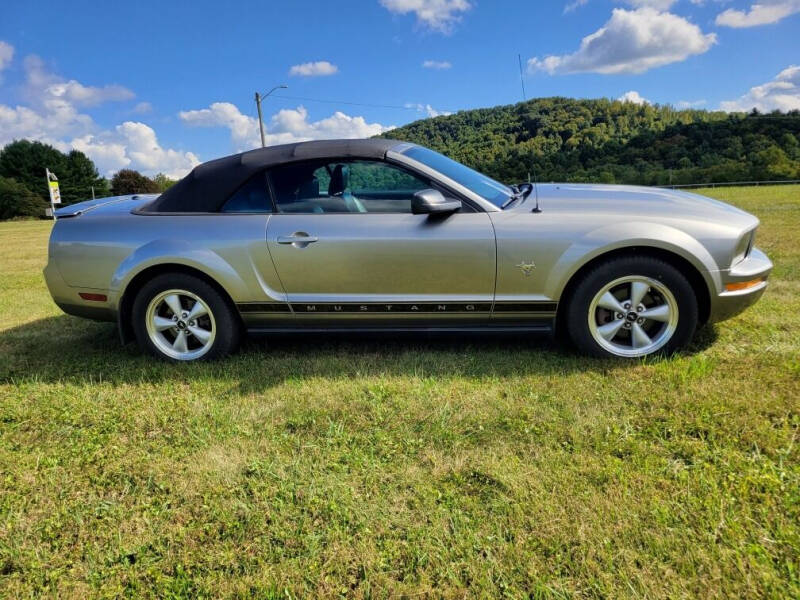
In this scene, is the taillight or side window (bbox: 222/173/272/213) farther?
the taillight

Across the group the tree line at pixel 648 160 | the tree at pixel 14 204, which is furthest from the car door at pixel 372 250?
the tree at pixel 14 204

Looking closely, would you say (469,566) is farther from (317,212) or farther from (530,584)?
(317,212)

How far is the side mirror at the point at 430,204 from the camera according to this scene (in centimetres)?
312

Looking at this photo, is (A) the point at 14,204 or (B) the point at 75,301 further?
(A) the point at 14,204

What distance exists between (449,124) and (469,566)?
58.1ft

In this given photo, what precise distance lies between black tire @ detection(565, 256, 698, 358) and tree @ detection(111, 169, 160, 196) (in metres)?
58.4

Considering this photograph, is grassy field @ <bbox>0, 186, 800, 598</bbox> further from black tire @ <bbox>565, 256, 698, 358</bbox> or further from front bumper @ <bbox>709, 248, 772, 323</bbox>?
front bumper @ <bbox>709, 248, 772, 323</bbox>

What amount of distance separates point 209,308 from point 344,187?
4.14ft

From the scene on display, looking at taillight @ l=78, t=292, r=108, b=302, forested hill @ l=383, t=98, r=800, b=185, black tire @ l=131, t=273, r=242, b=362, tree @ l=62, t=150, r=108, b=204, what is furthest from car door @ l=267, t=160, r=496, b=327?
tree @ l=62, t=150, r=108, b=204

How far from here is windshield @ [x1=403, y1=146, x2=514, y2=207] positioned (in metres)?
3.51

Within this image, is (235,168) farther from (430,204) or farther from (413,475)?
(413,475)

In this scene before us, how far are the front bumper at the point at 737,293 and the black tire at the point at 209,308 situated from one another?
314 cm

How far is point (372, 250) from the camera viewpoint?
3.30 meters

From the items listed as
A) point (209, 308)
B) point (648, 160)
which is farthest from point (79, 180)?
point (209, 308)
